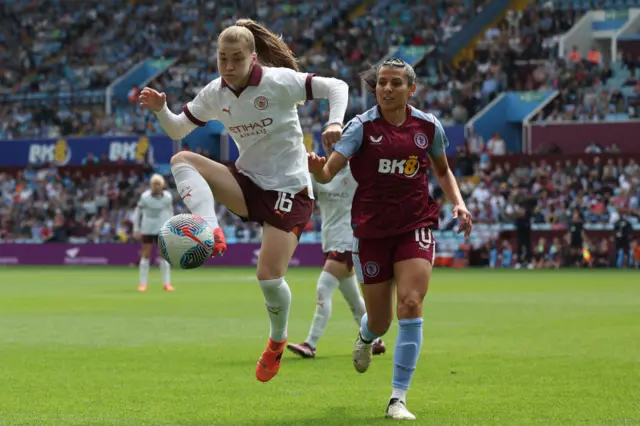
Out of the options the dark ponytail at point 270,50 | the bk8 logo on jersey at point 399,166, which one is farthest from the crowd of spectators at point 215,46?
the bk8 logo on jersey at point 399,166

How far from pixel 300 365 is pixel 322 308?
52.8 inches

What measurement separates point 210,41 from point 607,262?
78.6 ft

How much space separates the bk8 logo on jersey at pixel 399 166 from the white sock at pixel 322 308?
4631mm

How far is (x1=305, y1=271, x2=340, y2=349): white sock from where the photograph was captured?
42.3ft

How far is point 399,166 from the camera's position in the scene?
848 centimetres

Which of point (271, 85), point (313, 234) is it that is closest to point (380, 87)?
point (271, 85)

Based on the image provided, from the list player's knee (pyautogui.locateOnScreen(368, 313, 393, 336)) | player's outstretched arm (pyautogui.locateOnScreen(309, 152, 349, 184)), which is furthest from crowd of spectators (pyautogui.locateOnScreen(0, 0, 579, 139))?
player's outstretched arm (pyautogui.locateOnScreen(309, 152, 349, 184))

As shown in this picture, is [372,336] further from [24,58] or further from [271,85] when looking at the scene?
[24,58]

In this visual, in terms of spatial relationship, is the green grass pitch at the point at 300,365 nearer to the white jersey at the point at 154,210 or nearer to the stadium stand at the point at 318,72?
the white jersey at the point at 154,210

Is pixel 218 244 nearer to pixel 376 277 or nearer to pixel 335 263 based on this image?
pixel 376 277

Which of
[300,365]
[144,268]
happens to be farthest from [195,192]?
[144,268]

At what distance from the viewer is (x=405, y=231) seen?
8453 millimetres

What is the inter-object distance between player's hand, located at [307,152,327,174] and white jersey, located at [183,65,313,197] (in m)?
0.96

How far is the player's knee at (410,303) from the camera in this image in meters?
8.19
